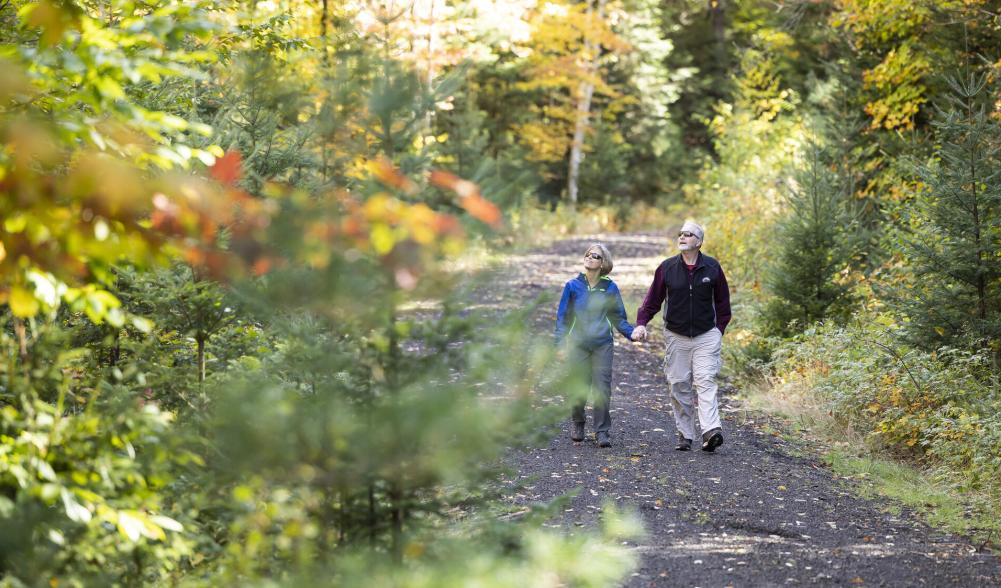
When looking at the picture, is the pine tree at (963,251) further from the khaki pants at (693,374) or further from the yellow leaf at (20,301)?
the yellow leaf at (20,301)

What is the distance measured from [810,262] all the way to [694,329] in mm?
3999

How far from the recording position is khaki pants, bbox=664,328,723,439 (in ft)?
29.2

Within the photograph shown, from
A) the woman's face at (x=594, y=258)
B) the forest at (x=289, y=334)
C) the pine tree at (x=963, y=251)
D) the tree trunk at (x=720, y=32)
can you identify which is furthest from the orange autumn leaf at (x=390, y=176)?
the tree trunk at (x=720, y=32)

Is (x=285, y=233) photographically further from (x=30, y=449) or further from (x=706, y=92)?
(x=706, y=92)

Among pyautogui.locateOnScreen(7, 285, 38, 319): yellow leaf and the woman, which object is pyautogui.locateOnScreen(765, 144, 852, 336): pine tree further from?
pyautogui.locateOnScreen(7, 285, 38, 319): yellow leaf

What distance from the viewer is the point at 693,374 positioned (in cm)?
914

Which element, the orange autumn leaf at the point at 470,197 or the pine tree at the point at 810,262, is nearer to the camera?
the orange autumn leaf at the point at 470,197

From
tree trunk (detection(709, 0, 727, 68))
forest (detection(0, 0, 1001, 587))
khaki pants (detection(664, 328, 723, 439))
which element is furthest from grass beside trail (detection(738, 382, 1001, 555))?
tree trunk (detection(709, 0, 727, 68))

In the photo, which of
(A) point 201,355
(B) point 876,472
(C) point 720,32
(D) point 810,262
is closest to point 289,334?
(A) point 201,355

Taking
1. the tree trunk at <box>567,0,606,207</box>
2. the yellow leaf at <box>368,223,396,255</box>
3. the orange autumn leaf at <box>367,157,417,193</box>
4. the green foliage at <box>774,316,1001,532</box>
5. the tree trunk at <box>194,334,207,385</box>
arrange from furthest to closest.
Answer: the tree trunk at <box>567,0,606,207</box>
the green foliage at <box>774,316,1001,532</box>
the tree trunk at <box>194,334,207,385</box>
the orange autumn leaf at <box>367,157,417,193</box>
the yellow leaf at <box>368,223,396,255</box>

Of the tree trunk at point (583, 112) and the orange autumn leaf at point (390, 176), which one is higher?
the orange autumn leaf at point (390, 176)

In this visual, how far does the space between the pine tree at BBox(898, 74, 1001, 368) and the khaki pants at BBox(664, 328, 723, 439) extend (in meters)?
2.45

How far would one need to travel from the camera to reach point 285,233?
3293mm

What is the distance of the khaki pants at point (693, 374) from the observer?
351 inches
